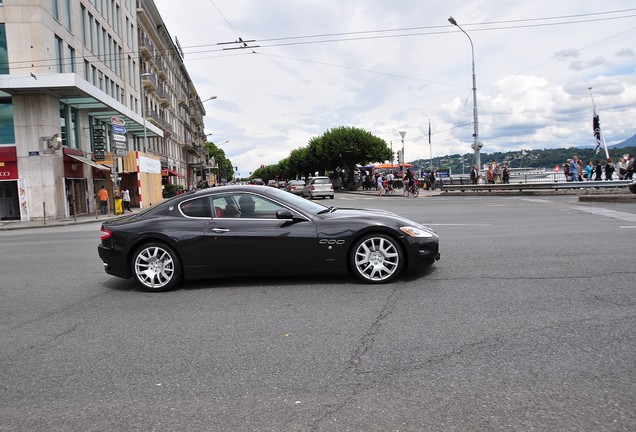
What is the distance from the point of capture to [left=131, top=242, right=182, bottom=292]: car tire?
21.3 ft

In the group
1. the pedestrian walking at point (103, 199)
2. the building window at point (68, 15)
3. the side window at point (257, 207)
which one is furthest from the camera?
the building window at point (68, 15)

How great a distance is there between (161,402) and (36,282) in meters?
5.32

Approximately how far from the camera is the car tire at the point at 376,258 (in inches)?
248

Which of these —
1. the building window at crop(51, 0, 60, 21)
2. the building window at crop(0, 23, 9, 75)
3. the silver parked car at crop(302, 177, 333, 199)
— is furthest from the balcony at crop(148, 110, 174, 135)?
the building window at crop(0, 23, 9, 75)

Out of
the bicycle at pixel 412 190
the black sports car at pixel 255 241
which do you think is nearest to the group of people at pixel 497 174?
the bicycle at pixel 412 190

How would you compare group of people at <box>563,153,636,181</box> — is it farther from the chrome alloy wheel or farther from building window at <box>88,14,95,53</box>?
building window at <box>88,14,95,53</box>

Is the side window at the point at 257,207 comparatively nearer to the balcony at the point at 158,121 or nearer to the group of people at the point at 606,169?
the group of people at the point at 606,169

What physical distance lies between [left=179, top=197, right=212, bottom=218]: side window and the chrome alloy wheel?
0.57 metres

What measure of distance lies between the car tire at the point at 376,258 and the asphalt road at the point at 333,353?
0.62 ft

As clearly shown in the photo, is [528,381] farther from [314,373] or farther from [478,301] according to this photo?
[478,301]

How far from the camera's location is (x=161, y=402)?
3.29m

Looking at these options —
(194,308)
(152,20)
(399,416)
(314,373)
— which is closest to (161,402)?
(314,373)

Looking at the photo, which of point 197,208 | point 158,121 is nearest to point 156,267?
point 197,208

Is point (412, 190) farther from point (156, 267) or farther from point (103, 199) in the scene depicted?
point (156, 267)
